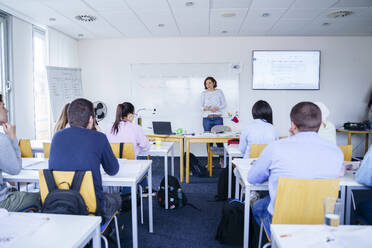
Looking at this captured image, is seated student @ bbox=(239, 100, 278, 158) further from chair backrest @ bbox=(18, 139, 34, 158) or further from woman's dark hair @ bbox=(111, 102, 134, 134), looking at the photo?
chair backrest @ bbox=(18, 139, 34, 158)

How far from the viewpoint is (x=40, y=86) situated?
4.80m

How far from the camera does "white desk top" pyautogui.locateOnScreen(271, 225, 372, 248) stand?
3.23ft

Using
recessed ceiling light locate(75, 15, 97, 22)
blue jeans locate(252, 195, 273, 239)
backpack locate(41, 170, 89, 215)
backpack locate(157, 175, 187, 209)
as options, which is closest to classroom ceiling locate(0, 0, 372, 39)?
recessed ceiling light locate(75, 15, 97, 22)

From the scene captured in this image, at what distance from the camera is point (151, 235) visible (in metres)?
2.50

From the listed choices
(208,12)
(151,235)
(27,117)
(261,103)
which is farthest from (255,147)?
(27,117)

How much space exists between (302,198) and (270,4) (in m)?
3.26

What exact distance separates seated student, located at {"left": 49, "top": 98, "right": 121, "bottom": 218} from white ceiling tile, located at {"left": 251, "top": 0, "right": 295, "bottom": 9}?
306 cm

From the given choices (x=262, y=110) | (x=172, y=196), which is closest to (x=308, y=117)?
(x=262, y=110)

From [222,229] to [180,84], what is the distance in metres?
4.03

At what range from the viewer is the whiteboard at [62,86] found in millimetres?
4773

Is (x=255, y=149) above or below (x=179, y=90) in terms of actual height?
below

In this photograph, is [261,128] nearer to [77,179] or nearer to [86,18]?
[77,179]

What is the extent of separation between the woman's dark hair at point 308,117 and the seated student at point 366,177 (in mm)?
433

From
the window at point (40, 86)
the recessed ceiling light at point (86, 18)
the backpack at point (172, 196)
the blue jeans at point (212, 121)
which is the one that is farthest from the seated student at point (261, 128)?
the window at point (40, 86)
